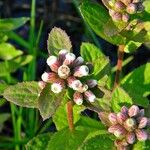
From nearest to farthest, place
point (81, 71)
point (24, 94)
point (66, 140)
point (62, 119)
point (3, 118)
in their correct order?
point (81, 71) < point (24, 94) < point (66, 140) < point (62, 119) < point (3, 118)

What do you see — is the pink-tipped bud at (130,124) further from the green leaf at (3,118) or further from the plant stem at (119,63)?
the green leaf at (3,118)

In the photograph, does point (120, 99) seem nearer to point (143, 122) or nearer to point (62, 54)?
point (143, 122)

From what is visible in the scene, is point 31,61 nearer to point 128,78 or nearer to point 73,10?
point 128,78

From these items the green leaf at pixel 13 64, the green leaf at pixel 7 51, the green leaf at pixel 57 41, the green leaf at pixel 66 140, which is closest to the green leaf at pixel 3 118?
the green leaf at pixel 13 64

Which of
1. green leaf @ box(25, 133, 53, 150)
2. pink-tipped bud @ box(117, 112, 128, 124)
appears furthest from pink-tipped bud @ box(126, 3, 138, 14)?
green leaf @ box(25, 133, 53, 150)

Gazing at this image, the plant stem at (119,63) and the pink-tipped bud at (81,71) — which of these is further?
the plant stem at (119,63)

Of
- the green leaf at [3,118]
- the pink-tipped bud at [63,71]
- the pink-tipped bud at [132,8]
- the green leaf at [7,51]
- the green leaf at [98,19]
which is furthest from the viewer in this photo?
the green leaf at [7,51]

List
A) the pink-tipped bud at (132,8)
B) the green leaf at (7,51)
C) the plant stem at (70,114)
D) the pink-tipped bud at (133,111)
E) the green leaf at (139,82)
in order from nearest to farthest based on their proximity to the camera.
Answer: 1. the pink-tipped bud at (133,111)
2. the plant stem at (70,114)
3. the pink-tipped bud at (132,8)
4. the green leaf at (139,82)
5. the green leaf at (7,51)

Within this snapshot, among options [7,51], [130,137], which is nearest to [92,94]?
[130,137]
